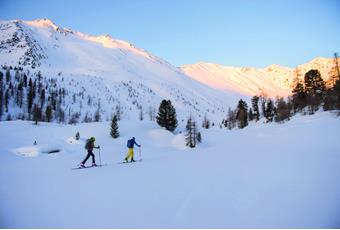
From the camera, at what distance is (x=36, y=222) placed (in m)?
6.66

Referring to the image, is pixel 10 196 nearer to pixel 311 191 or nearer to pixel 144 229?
pixel 144 229

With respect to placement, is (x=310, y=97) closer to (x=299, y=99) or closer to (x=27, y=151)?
(x=299, y=99)

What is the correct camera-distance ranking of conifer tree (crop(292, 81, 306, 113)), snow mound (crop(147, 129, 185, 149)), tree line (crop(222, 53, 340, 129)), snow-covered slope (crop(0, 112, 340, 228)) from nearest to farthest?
snow-covered slope (crop(0, 112, 340, 228)) < snow mound (crop(147, 129, 185, 149)) < tree line (crop(222, 53, 340, 129)) < conifer tree (crop(292, 81, 306, 113))

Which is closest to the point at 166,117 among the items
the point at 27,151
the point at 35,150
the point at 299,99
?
the point at 35,150

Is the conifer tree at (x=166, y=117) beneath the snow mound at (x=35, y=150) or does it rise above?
above

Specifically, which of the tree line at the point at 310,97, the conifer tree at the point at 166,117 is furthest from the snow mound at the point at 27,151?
the tree line at the point at 310,97

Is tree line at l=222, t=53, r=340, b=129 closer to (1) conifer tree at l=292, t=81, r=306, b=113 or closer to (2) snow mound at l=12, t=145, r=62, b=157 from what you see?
(1) conifer tree at l=292, t=81, r=306, b=113

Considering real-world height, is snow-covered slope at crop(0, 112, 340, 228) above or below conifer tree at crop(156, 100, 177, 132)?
below

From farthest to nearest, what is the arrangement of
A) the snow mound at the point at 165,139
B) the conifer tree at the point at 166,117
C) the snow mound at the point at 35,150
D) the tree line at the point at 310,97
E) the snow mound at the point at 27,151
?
the conifer tree at the point at 166,117
the tree line at the point at 310,97
the snow mound at the point at 165,139
the snow mound at the point at 35,150
the snow mound at the point at 27,151

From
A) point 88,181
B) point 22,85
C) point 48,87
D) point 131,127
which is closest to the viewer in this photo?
point 88,181

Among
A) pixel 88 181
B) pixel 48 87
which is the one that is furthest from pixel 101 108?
pixel 88 181

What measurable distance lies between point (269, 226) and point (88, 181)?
26.2 ft

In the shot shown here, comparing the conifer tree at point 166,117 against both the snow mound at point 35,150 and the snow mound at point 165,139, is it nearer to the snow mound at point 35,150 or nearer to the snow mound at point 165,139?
the snow mound at point 165,139

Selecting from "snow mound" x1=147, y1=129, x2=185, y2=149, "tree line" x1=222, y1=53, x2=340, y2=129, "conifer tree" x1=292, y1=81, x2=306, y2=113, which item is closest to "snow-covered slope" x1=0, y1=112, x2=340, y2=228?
"snow mound" x1=147, y1=129, x2=185, y2=149
